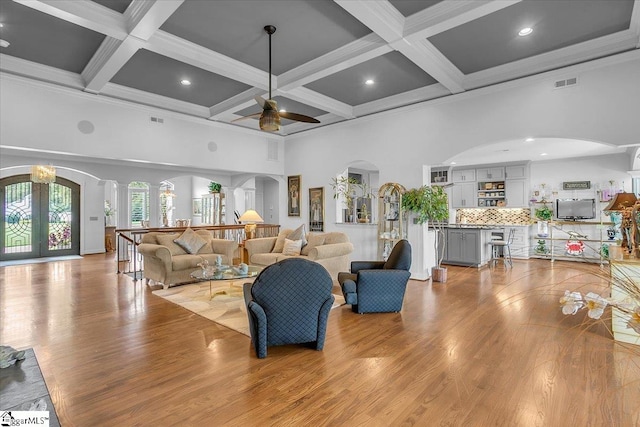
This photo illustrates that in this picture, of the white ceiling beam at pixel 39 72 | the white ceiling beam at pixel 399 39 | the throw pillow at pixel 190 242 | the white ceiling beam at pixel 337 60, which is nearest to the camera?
the white ceiling beam at pixel 399 39

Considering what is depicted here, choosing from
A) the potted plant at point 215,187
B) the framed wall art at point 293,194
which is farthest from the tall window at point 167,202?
the framed wall art at point 293,194

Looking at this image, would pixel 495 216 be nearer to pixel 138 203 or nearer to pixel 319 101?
pixel 319 101

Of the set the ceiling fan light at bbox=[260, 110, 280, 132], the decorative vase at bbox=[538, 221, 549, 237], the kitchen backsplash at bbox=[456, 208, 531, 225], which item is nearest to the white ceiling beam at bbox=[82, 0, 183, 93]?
the ceiling fan light at bbox=[260, 110, 280, 132]

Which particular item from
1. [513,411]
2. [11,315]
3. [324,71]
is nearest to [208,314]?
[11,315]

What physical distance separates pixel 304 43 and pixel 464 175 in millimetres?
8445

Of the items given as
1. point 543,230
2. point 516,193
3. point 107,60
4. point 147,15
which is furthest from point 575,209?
point 107,60

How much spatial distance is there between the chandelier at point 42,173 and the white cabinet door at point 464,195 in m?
11.8

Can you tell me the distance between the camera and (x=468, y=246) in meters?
8.23

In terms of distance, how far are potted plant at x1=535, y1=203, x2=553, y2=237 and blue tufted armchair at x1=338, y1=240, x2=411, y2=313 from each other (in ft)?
24.9

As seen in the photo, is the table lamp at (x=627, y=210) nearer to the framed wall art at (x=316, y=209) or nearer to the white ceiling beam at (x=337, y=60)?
the white ceiling beam at (x=337, y=60)

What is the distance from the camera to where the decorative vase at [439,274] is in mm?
6449

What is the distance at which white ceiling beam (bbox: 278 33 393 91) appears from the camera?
14.6 ft

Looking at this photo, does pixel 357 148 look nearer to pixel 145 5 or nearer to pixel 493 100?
pixel 493 100

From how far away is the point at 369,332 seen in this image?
384 centimetres
